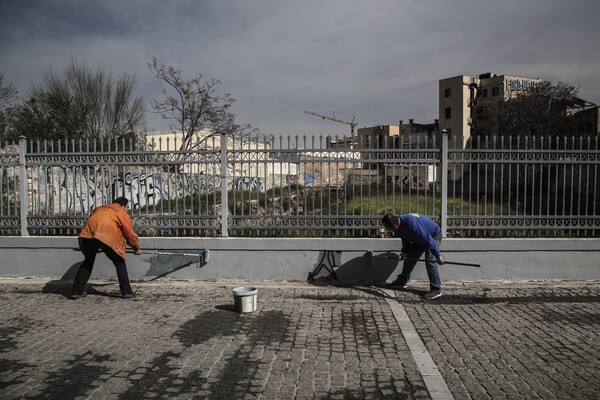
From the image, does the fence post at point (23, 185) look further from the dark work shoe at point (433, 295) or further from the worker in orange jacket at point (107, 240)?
the dark work shoe at point (433, 295)

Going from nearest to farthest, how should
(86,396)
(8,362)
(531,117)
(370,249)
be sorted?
(86,396)
(8,362)
(370,249)
(531,117)

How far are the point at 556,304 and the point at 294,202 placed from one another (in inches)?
173

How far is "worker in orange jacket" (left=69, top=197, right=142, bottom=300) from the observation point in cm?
720

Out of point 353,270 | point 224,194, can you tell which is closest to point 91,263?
point 224,194

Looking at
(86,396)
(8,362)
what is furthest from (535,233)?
(8,362)

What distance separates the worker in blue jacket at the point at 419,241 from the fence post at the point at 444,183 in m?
0.43

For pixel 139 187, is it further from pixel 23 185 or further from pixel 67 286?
pixel 23 185

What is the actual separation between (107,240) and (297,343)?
353cm

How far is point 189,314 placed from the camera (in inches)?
256

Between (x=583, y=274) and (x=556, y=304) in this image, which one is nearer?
(x=556, y=304)

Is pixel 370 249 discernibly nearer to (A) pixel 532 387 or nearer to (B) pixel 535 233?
(B) pixel 535 233

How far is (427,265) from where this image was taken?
741 cm

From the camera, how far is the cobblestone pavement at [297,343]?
416 cm

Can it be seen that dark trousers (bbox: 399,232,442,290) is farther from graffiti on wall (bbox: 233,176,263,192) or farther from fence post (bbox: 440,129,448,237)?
graffiti on wall (bbox: 233,176,263,192)
